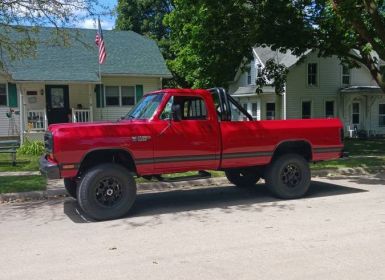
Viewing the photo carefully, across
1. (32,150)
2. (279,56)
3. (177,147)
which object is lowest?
(32,150)

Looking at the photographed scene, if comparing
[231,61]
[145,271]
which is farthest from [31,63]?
[145,271]

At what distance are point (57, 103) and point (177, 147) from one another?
53.8 feet

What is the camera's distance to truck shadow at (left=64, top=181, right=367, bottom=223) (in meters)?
8.88

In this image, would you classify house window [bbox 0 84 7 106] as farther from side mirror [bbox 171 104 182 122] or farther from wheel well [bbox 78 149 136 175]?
side mirror [bbox 171 104 182 122]

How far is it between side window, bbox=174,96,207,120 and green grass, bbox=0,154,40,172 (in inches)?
262

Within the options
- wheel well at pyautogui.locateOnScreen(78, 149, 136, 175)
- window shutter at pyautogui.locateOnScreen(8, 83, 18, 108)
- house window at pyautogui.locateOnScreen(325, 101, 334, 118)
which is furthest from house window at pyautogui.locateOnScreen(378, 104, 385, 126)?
wheel well at pyautogui.locateOnScreen(78, 149, 136, 175)

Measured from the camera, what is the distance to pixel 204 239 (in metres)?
6.73

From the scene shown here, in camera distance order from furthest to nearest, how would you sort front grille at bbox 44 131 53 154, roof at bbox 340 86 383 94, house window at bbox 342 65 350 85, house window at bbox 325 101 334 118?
house window at bbox 342 65 350 85, house window at bbox 325 101 334 118, roof at bbox 340 86 383 94, front grille at bbox 44 131 53 154

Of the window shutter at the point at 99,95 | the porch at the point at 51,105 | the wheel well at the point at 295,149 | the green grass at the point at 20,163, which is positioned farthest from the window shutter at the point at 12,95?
the wheel well at the point at 295,149

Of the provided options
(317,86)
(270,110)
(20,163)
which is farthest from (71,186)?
(270,110)

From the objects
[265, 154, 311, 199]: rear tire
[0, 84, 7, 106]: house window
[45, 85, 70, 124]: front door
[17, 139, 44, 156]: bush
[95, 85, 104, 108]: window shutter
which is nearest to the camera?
[265, 154, 311, 199]: rear tire

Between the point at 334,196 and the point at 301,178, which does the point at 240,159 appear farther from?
the point at 334,196

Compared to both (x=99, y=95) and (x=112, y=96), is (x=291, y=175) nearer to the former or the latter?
(x=99, y=95)

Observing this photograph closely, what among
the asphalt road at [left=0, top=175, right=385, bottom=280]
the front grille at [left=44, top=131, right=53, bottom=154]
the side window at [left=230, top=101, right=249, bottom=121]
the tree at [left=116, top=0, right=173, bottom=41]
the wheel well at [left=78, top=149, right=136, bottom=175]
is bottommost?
the asphalt road at [left=0, top=175, right=385, bottom=280]
